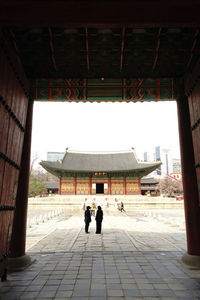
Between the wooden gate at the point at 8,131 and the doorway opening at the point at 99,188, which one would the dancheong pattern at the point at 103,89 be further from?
the doorway opening at the point at 99,188

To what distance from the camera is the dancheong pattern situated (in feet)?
17.6

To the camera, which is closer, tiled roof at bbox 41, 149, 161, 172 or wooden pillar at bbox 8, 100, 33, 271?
wooden pillar at bbox 8, 100, 33, 271

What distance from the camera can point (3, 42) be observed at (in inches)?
120

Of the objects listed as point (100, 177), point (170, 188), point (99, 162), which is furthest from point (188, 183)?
point (170, 188)

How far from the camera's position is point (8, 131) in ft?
11.2

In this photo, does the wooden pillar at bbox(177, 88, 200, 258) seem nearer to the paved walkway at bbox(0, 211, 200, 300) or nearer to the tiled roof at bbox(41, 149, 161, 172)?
the paved walkway at bbox(0, 211, 200, 300)

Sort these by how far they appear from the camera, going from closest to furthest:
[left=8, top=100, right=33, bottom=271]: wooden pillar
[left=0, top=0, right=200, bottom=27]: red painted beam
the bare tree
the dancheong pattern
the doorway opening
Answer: [left=0, top=0, right=200, bottom=27]: red painted beam
[left=8, top=100, right=33, bottom=271]: wooden pillar
the dancheong pattern
the doorway opening
the bare tree

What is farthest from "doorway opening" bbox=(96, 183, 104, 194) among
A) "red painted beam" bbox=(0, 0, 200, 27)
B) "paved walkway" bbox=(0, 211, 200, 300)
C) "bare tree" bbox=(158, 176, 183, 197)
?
"red painted beam" bbox=(0, 0, 200, 27)

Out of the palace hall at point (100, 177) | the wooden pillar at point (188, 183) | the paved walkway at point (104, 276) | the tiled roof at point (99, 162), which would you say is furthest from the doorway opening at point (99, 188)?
the wooden pillar at point (188, 183)

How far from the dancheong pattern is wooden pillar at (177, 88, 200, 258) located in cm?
54

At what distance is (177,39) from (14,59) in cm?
280

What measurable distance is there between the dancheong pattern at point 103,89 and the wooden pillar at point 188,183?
1.77 ft

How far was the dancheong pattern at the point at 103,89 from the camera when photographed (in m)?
5.37

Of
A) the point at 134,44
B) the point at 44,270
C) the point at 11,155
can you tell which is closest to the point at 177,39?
the point at 134,44
